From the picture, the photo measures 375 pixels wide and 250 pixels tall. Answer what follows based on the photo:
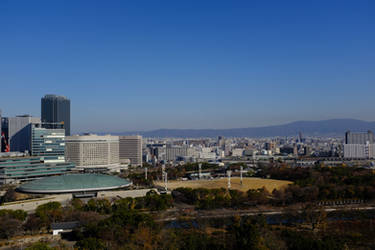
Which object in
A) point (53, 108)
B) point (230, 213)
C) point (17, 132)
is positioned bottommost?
point (230, 213)

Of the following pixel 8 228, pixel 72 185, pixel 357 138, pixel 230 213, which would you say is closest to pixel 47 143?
pixel 72 185

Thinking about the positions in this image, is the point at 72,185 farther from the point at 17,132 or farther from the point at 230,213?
the point at 17,132

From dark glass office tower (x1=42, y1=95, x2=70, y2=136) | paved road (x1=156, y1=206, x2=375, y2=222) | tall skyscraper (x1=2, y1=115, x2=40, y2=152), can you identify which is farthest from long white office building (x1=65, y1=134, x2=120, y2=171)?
paved road (x1=156, y1=206, x2=375, y2=222)

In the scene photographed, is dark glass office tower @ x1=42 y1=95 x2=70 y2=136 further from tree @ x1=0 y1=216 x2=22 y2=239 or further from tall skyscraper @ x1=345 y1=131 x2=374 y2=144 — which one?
tree @ x1=0 y1=216 x2=22 y2=239

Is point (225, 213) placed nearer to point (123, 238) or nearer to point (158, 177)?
point (123, 238)

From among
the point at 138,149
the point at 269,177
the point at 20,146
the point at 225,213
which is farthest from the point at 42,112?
the point at 225,213

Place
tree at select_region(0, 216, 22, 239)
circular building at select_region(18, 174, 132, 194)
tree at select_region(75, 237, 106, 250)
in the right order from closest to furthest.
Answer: tree at select_region(75, 237, 106, 250)
tree at select_region(0, 216, 22, 239)
circular building at select_region(18, 174, 132, 194)

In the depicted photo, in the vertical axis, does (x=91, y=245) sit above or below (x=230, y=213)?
above
